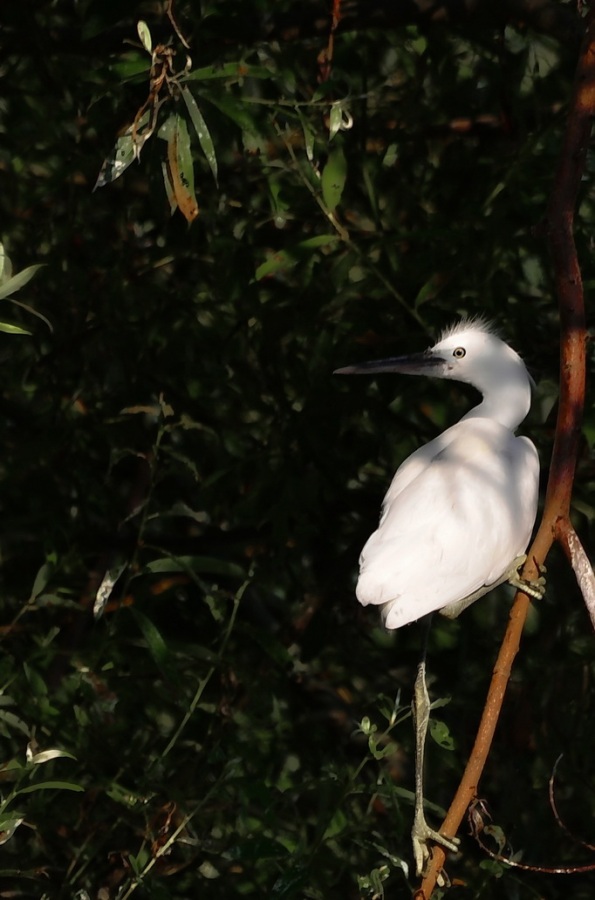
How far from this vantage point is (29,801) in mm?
2135

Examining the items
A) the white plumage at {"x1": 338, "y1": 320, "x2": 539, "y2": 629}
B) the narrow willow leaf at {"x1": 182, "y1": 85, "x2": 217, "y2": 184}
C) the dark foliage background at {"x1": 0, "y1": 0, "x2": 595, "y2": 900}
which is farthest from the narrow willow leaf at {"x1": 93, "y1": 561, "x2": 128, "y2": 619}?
the narrow willow leaf at {"x1": 182, "y1": 85, "x2": 217, "y2": 184}

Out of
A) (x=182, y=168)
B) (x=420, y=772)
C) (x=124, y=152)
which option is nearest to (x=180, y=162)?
(x=182, y=168)

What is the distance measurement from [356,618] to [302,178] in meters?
0.78

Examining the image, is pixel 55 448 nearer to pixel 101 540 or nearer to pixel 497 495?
pixel 101 540

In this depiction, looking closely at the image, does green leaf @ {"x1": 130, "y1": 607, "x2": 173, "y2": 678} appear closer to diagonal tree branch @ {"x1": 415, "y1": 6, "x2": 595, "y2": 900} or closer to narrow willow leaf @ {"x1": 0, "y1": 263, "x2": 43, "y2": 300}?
diagonal tree branch @ {"x1": 415, "y1": 6, "x2": 595, "y2": 900}

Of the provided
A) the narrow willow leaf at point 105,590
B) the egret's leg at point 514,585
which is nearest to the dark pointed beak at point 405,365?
the egret's leg at point 514,585

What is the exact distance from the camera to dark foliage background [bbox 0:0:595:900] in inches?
→ 84.0

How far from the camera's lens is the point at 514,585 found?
177cm

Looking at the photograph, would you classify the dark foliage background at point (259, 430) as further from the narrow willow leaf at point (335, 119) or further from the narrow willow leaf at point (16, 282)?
the narrow willow leaf at point (16, 282)

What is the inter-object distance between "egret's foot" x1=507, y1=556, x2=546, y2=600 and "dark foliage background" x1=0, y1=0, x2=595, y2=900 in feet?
1.04

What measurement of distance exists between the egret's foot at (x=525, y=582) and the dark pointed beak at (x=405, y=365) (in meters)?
0.33

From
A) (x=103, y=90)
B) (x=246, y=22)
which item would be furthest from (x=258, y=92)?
(x=103, y=90)

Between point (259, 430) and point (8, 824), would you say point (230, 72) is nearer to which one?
point (259, 430)

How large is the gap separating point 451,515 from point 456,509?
0.4 inches
